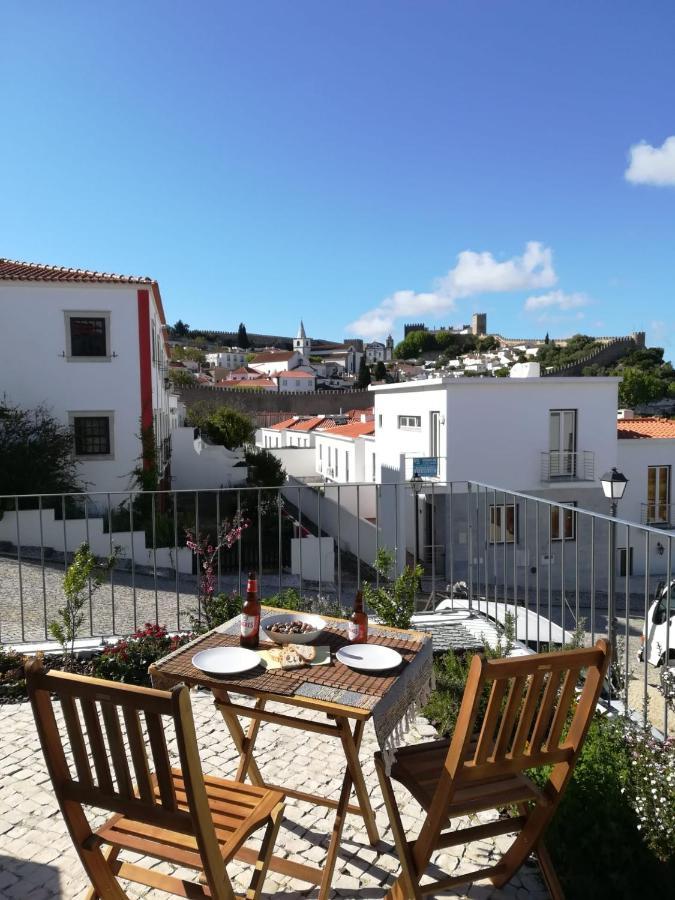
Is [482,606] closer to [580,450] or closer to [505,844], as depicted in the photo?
[505,844]

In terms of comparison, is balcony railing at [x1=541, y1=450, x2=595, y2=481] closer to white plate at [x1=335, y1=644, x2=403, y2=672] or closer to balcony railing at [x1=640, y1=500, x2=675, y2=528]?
balcony railing at [x1=640, y1=500, x2=675, y2=528]

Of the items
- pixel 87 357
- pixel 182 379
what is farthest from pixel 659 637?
pixel 182 379

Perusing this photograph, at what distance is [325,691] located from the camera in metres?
2.40

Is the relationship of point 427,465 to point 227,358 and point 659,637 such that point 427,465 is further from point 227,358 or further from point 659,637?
point 227,358

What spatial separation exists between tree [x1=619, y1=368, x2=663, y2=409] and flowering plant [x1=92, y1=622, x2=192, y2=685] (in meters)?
62.8

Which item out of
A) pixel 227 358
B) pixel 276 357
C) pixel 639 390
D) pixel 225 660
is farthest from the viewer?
pixel 227 358

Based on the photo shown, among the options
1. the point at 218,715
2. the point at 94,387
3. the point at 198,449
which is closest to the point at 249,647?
the point at 218,715

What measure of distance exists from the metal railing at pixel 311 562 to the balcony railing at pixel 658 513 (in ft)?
14.7

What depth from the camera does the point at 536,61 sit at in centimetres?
1141

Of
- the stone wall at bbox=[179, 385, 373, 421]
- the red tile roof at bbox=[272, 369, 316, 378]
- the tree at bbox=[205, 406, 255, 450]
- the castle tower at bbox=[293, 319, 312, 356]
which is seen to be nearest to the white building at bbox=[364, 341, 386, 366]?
the castle tower at bbox=[293, 319, 312, 356]

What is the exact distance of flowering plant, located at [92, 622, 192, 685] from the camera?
171 inches

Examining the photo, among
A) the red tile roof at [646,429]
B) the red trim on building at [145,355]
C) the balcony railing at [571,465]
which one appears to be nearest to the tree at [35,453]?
the red trim on building at [145,355]

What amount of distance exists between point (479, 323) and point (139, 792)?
506 ft

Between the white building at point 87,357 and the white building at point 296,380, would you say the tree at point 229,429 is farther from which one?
the white building at point 296,380
